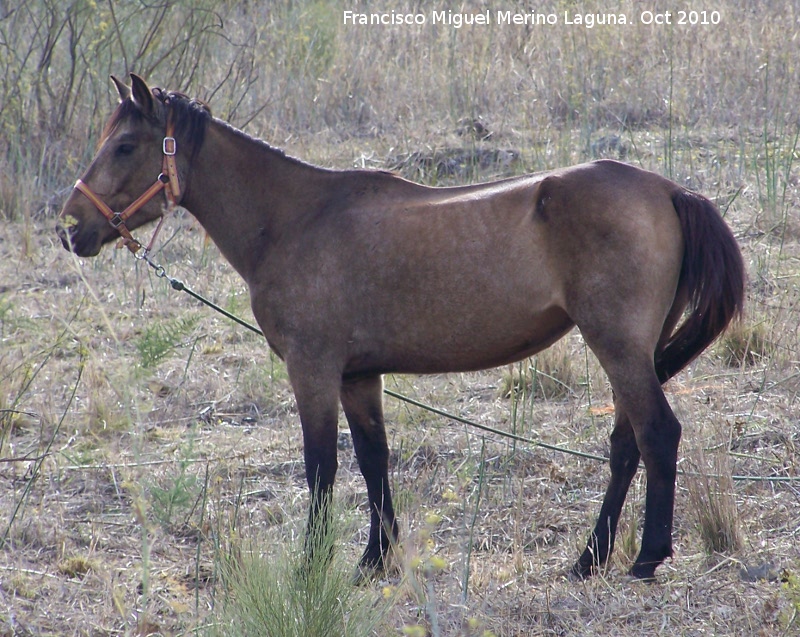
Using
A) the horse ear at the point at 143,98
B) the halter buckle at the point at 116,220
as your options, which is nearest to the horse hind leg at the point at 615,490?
the halter buckle at the point at 116,220

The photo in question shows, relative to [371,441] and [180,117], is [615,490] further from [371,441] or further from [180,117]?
[180,117]

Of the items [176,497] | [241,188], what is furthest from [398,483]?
[241,188]

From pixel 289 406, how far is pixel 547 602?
2700mm

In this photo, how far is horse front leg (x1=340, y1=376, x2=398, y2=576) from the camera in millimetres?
4238

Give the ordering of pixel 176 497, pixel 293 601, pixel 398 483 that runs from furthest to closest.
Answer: pixel 398 483, pixel 176 497, pixel 293 601

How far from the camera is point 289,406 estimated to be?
590 cm

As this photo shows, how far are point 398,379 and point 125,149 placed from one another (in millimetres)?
2385

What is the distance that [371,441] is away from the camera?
14.0ft

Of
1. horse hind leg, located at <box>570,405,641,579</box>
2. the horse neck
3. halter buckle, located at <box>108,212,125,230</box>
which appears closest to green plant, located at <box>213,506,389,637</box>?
horse hind leg, located at <box>570,405,641,579</box>

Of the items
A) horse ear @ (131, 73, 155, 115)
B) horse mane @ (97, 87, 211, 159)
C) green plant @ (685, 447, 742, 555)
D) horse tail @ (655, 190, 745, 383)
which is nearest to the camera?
horse tail @ (655, 190, 745, 383)

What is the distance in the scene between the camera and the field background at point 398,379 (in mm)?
3682

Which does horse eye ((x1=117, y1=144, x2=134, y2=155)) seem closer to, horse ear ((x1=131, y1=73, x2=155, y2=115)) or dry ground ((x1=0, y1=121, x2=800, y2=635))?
horse ear ((x1=131, y1=73, x2=155, y2=115))

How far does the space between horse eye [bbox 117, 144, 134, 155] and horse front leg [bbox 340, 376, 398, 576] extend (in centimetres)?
141

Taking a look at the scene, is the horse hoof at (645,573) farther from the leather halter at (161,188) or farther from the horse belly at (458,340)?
the leather halter at (161,188)
